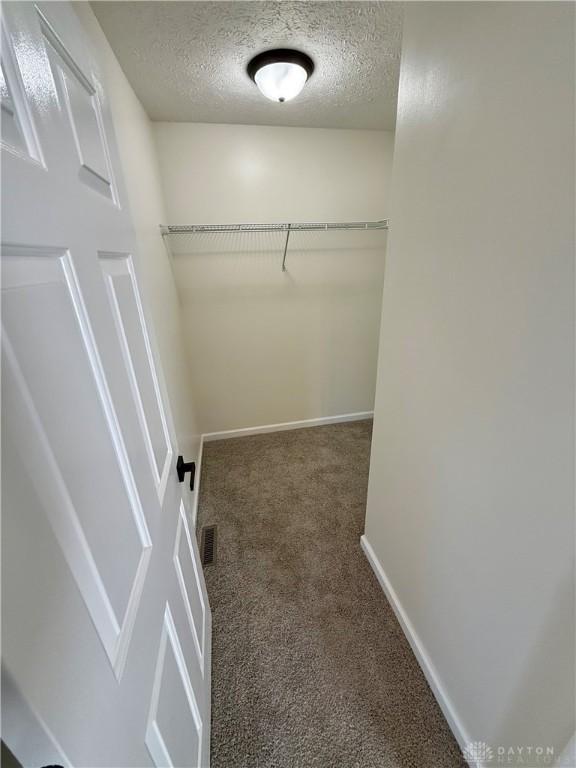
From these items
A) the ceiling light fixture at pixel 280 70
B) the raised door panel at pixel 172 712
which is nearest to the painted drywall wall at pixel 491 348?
the ceiling light fixture at pixel 280 70

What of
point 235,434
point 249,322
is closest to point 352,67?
point 249,322

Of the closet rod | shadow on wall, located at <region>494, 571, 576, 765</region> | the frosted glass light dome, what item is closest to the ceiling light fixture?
the frosted glass light dome

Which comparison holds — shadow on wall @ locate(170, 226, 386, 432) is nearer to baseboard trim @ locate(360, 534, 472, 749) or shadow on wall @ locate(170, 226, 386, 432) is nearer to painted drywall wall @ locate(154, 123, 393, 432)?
painted drywall wall @ locate(154, 123, 393, 432)

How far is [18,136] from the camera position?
0.39 metres

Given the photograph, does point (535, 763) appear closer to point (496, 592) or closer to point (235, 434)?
point (496, 592)

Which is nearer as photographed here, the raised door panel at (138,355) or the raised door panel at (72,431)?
the raised door panel at (72,431)

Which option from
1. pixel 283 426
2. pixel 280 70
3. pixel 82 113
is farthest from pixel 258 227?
pixel 283 426

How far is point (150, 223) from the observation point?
5.48 feet

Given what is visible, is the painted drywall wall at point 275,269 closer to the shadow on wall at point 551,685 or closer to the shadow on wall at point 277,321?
the shadow on wall at point 277,321

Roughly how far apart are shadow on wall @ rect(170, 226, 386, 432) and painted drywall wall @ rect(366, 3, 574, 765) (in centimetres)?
140

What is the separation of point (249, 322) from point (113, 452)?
2.09 metres

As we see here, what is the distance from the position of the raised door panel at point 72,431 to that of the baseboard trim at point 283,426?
2.29 meters

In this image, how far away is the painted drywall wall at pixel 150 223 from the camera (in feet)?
4.05

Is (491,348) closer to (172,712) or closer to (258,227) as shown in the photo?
(172,712)
